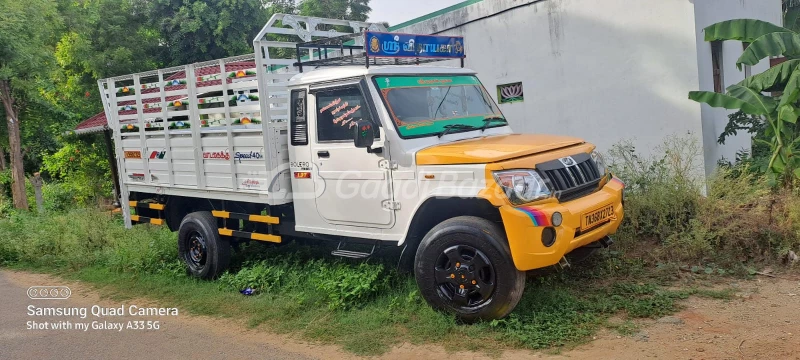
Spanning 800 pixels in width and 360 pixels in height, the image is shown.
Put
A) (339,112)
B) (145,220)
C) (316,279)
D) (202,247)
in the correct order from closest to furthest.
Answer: (339,112) → (316,279) → (202,247) → (145,220)

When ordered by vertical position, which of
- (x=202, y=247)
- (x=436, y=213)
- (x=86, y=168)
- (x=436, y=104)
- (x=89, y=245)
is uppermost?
(x=436, y=104)

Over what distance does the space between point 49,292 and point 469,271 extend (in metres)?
5.54

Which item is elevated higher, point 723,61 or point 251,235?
point 723,61

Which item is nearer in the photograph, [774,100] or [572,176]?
[572,176]

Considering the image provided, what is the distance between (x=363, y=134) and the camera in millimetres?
4945

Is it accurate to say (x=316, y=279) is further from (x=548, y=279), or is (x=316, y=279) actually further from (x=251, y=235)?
(x=548, y=279)

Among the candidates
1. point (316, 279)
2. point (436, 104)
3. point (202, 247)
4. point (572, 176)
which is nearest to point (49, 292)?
point (202, 247)

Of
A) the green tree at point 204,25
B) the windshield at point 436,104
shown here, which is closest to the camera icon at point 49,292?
the windshield at point 436,104

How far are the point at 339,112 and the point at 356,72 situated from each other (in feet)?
1.32

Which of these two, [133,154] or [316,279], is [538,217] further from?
[133,154]

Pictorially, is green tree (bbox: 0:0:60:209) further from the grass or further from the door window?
the door window

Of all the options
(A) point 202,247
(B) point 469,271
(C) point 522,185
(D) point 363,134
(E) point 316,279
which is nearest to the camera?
(C) point 522,185

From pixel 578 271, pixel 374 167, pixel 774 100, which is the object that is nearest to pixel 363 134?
pixel 374 167

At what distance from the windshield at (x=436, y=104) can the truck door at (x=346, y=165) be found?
24 centimetres
